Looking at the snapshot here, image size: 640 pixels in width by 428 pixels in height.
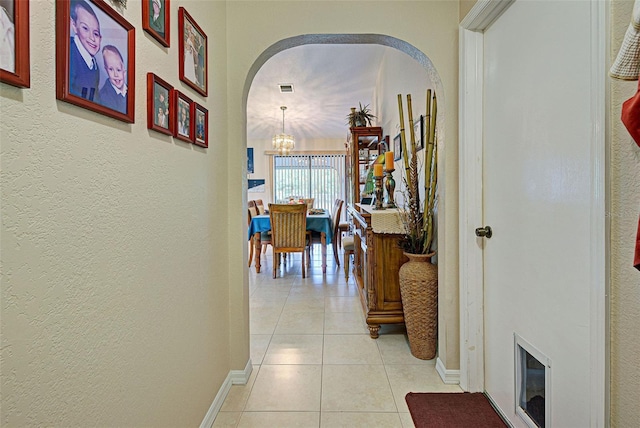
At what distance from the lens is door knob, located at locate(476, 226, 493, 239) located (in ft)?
5.19

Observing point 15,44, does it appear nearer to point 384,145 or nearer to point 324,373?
point 324,373

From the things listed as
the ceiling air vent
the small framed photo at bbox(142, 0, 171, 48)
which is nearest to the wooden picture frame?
the small framed photo at bbox(142, 0, 171, 48)

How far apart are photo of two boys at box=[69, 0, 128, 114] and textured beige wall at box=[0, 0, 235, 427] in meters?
0.04

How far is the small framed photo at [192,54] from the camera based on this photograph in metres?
1.21

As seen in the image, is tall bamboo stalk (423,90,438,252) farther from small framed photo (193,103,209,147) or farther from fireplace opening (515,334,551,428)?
small framed photo (193,103,209,147)

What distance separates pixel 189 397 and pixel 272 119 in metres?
5.74

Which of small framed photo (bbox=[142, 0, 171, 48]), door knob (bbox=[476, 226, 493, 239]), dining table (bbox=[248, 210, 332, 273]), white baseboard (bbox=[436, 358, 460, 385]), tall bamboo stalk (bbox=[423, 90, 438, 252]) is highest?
small framed photo (bbox=[142, 0, 171, 48])

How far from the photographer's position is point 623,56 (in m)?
0.72

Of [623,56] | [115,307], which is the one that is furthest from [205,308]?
[623,56]

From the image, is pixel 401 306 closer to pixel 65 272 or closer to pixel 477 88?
pixel 477 88

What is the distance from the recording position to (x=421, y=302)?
1.99 metres

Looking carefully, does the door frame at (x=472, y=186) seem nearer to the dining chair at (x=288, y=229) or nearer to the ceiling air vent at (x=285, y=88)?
the dining chair at (x=288, y=229)

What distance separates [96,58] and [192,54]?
0.63m

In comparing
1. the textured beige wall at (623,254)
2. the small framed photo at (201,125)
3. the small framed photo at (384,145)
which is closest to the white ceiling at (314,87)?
the small framed photo at (384,145)
